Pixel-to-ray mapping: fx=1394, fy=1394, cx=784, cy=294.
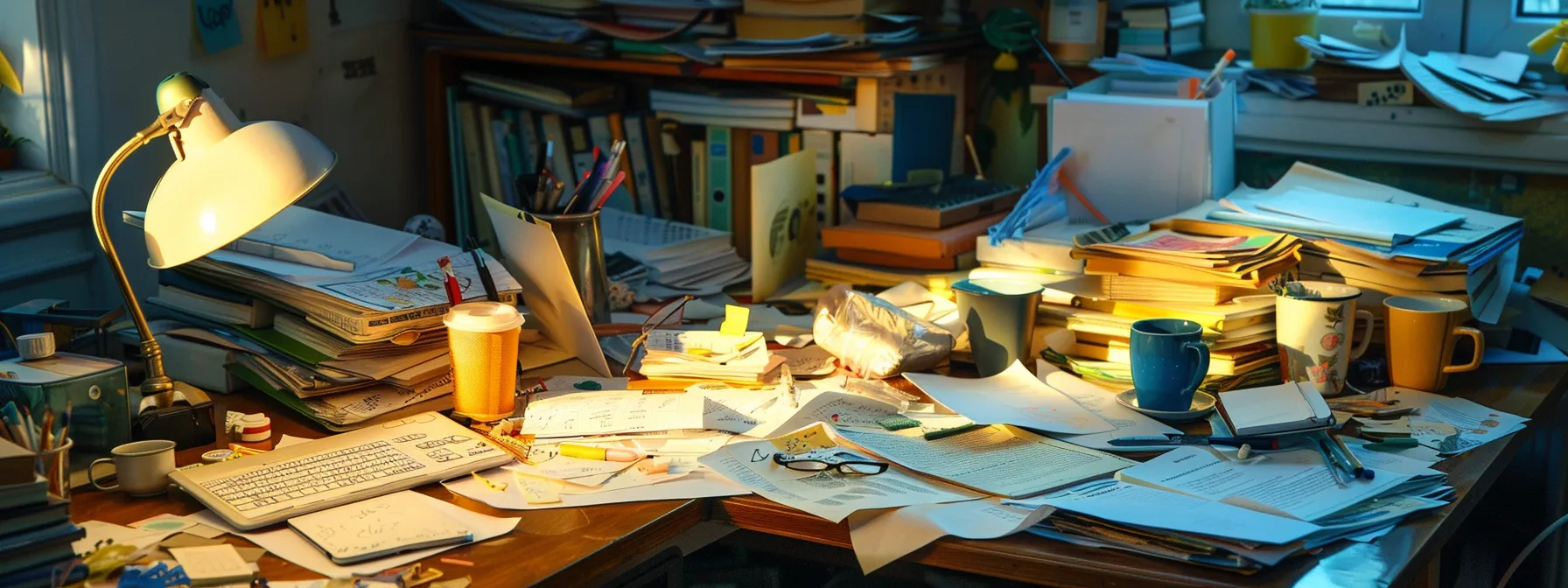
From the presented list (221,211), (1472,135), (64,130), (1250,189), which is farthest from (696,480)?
(1472,135)

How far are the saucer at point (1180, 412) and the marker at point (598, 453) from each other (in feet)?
1.74

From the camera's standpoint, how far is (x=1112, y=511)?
1.18m

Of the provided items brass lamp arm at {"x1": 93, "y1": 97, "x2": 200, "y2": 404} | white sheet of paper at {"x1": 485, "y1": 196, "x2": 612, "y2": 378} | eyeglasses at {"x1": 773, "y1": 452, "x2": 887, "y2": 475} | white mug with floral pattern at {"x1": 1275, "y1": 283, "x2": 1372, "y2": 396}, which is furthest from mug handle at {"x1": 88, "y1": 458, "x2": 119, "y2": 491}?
white mug with floral pattern at {"x1": 1275, "y1": 283, "x2": 1372, "y2": 396}

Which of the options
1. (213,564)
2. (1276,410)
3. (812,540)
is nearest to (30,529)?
(213,564)

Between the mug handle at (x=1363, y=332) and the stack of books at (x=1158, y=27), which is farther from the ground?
the stack of books at (x=1158, y=27)

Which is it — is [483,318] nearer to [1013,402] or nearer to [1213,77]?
[1013,402]

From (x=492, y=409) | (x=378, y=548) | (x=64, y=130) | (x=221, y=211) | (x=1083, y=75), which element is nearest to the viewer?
(x=378, y=548)

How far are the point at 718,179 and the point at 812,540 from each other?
3.64ft

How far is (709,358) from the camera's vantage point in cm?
162

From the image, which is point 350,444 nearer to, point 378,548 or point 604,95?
point 378,548

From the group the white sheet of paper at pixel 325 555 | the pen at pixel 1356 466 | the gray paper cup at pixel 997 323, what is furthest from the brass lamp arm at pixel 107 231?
the pen at pixel 1356 466

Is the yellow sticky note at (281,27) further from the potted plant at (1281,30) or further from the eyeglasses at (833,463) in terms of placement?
the potted plant at (1281,30)

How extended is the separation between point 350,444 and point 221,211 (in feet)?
0.83

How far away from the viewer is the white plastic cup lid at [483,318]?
145 cm
